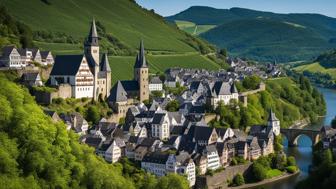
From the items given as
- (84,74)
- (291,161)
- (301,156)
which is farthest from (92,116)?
(301,156)

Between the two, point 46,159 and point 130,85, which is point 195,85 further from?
point 46,159

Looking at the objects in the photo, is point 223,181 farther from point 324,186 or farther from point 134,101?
point 324,186

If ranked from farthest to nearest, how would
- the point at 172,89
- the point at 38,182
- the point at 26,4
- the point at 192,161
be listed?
the point at 26,4 < the point at 172,89 < the point at 192,161 < the point at 38,182

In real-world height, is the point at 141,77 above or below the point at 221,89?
above

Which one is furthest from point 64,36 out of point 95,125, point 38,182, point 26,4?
point 38,182

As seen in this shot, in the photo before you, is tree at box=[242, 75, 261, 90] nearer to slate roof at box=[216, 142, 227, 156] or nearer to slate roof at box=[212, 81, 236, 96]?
slate roof at box=[212, 81, 236, 96]

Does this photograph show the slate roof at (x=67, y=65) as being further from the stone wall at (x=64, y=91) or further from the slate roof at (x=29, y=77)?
the slate roof at (x=29, y=77)

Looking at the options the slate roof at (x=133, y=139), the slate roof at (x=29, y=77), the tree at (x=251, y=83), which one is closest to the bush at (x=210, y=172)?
the slate roof at (x=133, y=139)
